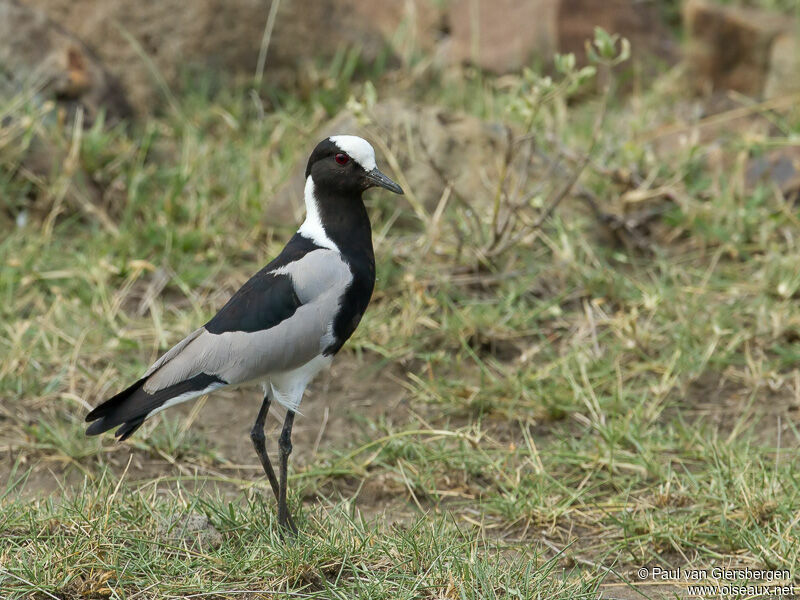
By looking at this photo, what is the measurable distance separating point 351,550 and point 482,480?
92 centimetres

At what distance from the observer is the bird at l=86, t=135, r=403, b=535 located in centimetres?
327

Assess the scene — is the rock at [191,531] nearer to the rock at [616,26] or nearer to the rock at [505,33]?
the rock at [505,33]

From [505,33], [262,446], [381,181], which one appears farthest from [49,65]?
[262,446]

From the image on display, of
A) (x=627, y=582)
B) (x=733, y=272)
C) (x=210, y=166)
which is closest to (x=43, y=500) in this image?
(x=627, y=582)

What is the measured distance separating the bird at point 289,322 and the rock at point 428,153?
1.58 meters

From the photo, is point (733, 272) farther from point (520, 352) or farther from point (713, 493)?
point (713, 493)

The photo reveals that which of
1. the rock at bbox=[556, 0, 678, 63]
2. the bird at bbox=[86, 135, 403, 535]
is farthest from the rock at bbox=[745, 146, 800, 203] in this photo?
the bird at bbox=[86, 135, 403, 535]

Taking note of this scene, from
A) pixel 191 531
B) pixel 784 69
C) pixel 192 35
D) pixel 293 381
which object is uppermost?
pixel 192 35

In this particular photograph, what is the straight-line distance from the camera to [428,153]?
16.8ft

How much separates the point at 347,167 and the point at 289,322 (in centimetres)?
54

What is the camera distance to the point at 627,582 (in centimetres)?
309

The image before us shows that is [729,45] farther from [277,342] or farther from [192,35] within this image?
[277,342]

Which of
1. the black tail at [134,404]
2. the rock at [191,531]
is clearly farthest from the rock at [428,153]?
the rock at [191,531]

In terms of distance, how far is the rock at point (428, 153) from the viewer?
5.20 metres
